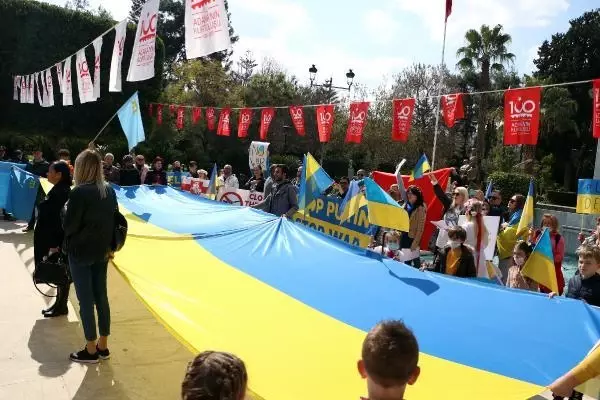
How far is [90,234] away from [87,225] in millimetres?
78

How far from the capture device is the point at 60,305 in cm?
605

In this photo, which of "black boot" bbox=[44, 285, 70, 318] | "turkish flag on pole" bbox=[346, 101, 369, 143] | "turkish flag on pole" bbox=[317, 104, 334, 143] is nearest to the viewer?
"black boot" bbox=[44, 285, 70, 318]

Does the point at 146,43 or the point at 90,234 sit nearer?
the point at 90,234

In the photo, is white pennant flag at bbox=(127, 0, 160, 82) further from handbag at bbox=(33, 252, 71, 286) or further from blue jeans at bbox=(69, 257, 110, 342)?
blue jeans at bbox=(69, 257, 110, 342)

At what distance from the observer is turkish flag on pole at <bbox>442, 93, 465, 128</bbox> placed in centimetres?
1180

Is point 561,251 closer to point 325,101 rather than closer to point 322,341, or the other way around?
point 322,341

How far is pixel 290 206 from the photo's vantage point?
8.06 metres

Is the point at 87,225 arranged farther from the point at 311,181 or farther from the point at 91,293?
the point at 311,181

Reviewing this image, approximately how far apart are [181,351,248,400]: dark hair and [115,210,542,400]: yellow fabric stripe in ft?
4.22

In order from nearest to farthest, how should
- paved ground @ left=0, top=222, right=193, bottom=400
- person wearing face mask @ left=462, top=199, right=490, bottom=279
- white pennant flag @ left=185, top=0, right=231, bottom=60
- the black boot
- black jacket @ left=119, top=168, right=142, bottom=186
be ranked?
paved ground @ left=0, top=222, right=193, bottom=400
person wearing face mask @ left=462, top=199, right=490, bottom=279
the black boot
white pennant flag @ left=185, top=0, right=231, bottom=60
black jacket @ left=119, top=168, right=142, bottom=186

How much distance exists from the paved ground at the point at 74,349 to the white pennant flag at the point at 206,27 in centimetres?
337

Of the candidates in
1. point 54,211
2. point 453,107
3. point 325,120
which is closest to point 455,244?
point 54,211

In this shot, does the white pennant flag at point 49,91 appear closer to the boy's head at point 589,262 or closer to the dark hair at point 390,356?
the boy's head at point 589,262

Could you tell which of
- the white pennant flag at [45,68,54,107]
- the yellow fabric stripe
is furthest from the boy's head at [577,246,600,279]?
the white pennant flag at [45,68,54,107]
